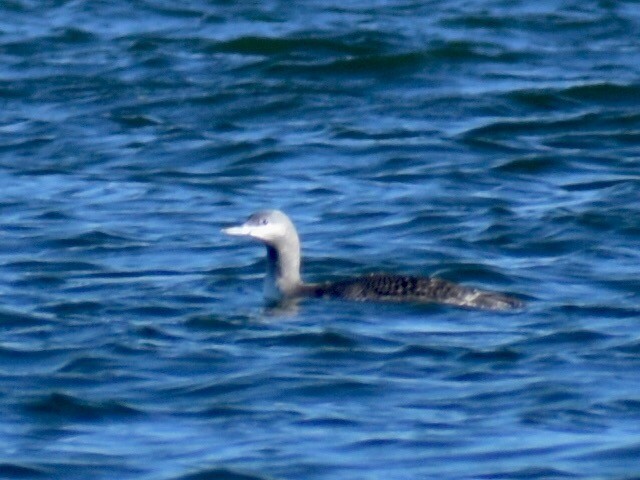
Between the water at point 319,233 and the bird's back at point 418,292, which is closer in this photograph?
the water at point 319,233

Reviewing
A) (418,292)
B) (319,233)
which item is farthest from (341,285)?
(319,233)

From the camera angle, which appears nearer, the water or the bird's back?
the water

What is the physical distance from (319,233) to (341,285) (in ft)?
7.46

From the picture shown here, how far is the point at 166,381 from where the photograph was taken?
10219mm

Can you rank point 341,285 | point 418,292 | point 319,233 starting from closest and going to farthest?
point 418,292, point 341,285, point 319,233

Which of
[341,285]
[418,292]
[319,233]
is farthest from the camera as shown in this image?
[319,233]

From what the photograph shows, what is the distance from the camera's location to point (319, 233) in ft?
46.0

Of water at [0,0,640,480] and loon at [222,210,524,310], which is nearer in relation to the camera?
water at [0,0,640,480]

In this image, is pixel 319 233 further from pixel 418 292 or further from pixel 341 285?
pixel 418 292

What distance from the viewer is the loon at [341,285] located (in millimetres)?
11359

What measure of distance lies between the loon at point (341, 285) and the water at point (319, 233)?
0.09m

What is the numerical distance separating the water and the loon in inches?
3.4

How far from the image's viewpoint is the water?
9242 millimetres

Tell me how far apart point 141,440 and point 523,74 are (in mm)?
10336
